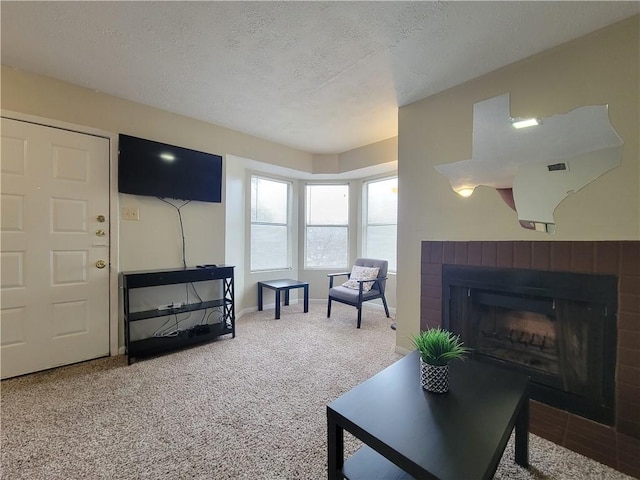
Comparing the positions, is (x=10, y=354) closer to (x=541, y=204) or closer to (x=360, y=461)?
(x=360, y=461)

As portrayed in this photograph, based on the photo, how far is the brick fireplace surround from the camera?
142cm

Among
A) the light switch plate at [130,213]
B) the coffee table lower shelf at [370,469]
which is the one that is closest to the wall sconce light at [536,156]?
the coffee table lower shelf at [370,469]

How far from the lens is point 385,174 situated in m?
4.20

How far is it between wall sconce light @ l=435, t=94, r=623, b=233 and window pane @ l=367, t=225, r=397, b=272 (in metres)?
2.04

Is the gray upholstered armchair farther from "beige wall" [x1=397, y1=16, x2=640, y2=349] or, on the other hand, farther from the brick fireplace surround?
the brick fireplace surround

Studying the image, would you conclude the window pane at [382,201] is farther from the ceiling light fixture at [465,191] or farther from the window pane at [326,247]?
the ceiling light fixture at [465,191]

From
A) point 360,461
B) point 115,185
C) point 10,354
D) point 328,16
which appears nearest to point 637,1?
point 328,16

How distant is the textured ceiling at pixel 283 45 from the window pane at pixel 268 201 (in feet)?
5.39

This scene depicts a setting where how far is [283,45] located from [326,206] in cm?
303

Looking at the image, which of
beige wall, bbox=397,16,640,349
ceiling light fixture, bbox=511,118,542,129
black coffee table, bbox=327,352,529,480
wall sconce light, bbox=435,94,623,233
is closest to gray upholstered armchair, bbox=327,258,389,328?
beige wall, bbox=397,16,640,349

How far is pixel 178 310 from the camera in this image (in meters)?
2.72

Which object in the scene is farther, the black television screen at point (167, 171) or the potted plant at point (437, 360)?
the black television screen at point (167, 171)

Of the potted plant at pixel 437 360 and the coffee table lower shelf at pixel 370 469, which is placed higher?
the potted plant at pixel 437 360

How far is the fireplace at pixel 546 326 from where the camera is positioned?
1.52m
